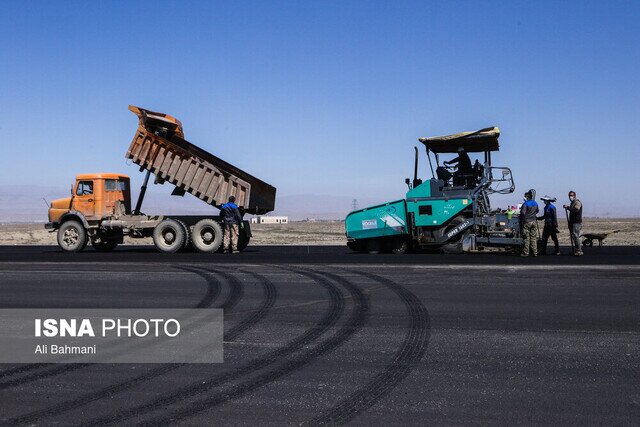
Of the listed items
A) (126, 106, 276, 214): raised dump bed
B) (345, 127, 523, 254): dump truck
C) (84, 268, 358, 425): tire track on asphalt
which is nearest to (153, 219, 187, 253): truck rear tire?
(126, 106, 276, 214): raised dump bed

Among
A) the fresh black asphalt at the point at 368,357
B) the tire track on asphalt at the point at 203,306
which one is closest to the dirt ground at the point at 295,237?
the tire track on asphalt at the point at 203,306

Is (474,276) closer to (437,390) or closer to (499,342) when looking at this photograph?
(499,342)

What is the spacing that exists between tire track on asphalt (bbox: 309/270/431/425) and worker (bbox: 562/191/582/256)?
9997 millimetres

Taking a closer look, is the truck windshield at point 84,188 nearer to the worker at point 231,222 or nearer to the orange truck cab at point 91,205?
the orange truck cab at point 91,205

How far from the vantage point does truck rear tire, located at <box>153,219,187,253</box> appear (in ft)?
66.0

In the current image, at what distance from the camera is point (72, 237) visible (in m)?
21.2

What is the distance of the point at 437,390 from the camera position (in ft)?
16.7

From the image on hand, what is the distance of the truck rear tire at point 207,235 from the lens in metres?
20.1

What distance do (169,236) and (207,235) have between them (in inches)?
44.6

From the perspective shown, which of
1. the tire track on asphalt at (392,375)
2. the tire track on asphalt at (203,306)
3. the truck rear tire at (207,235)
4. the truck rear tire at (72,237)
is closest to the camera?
the tire track on asphalt at (392,375)

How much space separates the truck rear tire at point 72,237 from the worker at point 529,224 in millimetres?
12902

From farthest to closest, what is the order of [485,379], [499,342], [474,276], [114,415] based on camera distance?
[474,276] < [499,342] < [485,379] < [114,415]

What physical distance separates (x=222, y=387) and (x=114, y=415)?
0.90 metres

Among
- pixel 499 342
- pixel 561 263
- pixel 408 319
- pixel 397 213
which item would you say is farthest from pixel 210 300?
pixel 397 213
